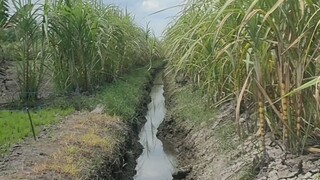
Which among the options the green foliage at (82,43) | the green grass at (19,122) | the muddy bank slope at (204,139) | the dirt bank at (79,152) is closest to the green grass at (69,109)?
the green grass at (19,122)

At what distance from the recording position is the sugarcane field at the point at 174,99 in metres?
3.40

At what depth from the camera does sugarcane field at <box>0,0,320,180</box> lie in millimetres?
3400

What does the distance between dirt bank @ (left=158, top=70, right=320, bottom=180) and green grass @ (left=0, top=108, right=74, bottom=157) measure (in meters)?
1.61


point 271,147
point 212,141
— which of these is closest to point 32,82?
point 212,141

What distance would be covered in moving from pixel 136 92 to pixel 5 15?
279cm

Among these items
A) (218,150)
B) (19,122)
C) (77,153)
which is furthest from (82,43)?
(218,150)

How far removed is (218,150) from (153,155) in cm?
234

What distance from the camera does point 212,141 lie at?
18.0 feet

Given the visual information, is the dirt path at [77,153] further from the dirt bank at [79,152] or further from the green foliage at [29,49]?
the green foliage at [29,49]

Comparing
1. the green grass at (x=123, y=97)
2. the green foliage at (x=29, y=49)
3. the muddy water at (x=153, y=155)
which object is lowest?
the muddy water at (x=153, y=155)

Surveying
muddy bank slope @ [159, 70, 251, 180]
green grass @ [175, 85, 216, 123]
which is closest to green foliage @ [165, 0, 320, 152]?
muddy bank slope @ [159, 70, 251, 180]

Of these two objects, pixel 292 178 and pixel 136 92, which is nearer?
pixel 292 178

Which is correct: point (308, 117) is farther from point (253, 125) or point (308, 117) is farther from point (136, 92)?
point (136, 92)

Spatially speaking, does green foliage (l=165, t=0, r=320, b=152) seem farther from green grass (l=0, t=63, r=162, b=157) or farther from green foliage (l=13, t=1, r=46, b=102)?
green foliage (l=13, t=1, r=46, b=102)
